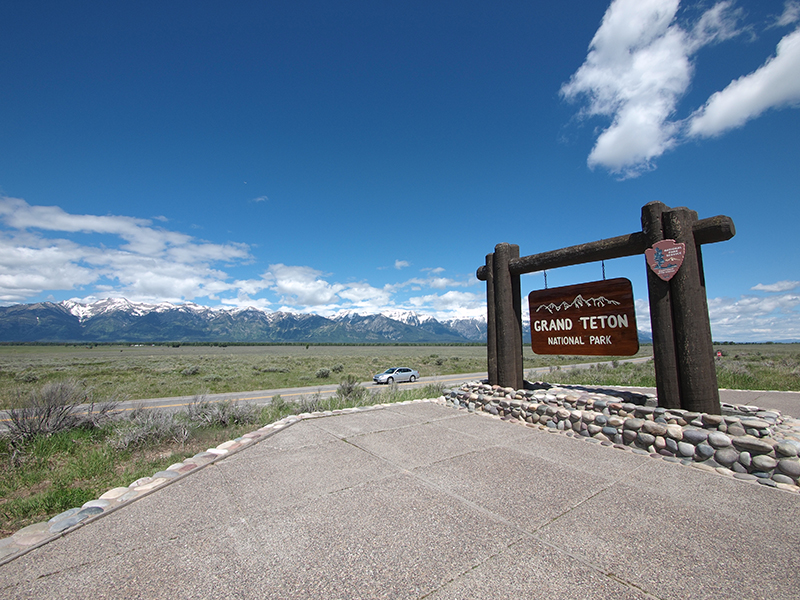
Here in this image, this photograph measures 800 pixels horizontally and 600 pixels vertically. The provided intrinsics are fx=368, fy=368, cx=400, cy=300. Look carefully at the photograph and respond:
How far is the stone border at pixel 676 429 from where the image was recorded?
4.72 m

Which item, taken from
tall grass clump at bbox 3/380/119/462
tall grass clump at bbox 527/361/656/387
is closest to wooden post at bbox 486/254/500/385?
tall grass clump at bbox 527/361/656/387

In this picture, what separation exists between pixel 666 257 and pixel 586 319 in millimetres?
1977

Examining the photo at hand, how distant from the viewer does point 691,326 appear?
602cm

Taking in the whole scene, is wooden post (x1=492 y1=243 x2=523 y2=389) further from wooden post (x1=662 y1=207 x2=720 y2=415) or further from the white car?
the white car

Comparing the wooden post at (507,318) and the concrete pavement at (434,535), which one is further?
the wooden post at (507,318)

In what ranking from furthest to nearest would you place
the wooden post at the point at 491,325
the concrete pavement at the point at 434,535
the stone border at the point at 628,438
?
the wooden post at the point at 491,325 < the stone border at the point at 628,438 < the concrete pavement at the point at 434,535

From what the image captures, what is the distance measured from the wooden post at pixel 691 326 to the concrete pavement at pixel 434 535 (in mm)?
1436

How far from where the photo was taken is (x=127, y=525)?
146 inches

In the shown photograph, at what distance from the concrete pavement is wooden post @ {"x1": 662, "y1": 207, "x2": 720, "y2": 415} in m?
1.44

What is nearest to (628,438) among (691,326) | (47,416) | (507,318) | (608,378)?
(691,326)

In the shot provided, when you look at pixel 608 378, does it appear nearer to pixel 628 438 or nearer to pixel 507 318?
pixel 507 318

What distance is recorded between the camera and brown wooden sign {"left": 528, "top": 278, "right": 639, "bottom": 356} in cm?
723

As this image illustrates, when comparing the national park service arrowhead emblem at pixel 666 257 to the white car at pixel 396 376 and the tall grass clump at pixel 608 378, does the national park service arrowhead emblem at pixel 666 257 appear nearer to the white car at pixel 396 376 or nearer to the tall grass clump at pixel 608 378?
the tall grass clump at pixel 608 378

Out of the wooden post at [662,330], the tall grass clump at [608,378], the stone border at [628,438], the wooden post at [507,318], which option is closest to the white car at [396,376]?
the tall grass clump at [608,378]
